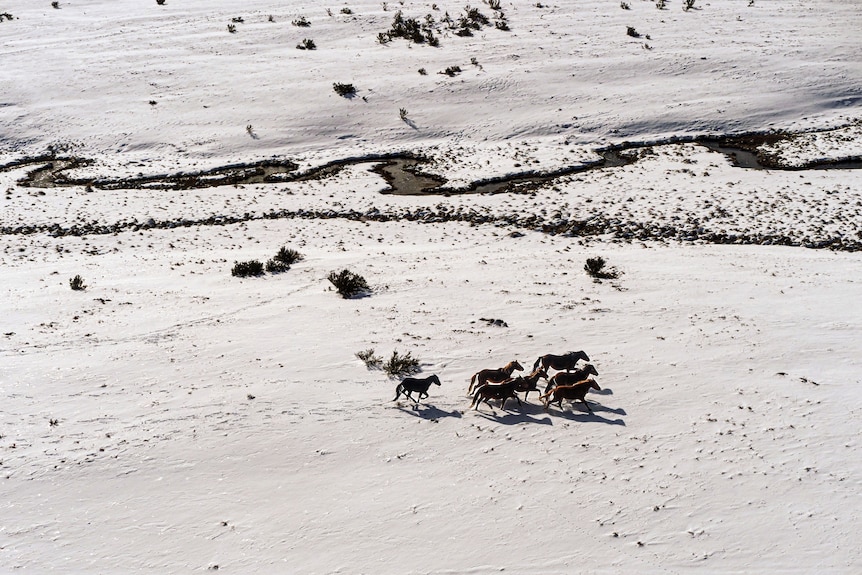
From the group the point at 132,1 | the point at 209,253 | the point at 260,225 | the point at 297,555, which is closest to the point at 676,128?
the point at 260,225

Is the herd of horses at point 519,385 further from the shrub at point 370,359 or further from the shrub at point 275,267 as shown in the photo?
the shrub at point 275,267

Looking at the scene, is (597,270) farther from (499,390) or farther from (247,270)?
(247,270)

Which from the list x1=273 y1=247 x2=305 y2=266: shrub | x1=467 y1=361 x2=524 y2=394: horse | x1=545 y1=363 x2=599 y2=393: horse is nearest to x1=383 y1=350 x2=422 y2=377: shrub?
x1=467 y1=361 x2=524 y2=394: horse

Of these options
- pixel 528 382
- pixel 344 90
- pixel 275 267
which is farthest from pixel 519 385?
pixel 344 90

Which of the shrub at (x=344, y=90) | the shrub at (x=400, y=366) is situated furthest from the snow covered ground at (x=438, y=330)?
the shrub at (x=344, y=90)

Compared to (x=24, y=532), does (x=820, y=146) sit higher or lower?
higher

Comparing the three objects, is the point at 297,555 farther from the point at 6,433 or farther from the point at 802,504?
the point at 802,504
